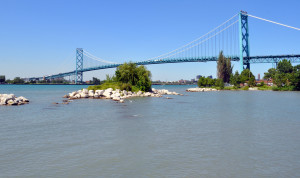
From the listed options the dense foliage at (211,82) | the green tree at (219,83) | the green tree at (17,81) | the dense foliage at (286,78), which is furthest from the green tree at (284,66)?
the green tree at (17,81)

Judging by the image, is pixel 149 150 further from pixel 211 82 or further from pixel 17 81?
pixel 17 81

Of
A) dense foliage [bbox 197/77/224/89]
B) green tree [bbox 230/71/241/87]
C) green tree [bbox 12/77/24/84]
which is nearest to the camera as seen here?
green tree [bbox 230/71/241/87]

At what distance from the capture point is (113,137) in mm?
10953

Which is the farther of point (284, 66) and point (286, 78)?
point (284, 66)

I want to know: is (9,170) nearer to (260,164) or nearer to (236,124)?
(260,164)

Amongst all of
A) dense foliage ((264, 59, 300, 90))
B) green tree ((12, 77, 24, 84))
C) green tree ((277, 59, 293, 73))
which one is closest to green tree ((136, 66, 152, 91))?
dense foliage ((264, 59, 300, 90))

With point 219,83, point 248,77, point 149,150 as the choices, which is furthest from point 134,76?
point 248,77

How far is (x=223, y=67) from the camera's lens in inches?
3182

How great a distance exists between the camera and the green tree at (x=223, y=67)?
80.4m

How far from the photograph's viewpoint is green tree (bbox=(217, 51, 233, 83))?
80.4 m

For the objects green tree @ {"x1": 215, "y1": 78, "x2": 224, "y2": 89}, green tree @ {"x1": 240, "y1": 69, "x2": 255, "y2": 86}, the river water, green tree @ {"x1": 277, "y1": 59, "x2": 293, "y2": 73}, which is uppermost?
green tree @ {"x1": 277, "y1": 59, "x2": 293, "y2": 73}

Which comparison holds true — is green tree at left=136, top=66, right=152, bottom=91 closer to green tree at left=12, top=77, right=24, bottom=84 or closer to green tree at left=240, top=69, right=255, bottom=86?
green tree at left=240, top=69, right=255, bottom=86

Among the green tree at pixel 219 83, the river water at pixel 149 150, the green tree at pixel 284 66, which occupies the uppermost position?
the green tree at pixel 284 66

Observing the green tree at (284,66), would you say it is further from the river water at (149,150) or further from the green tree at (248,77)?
the river water at (149,150)
